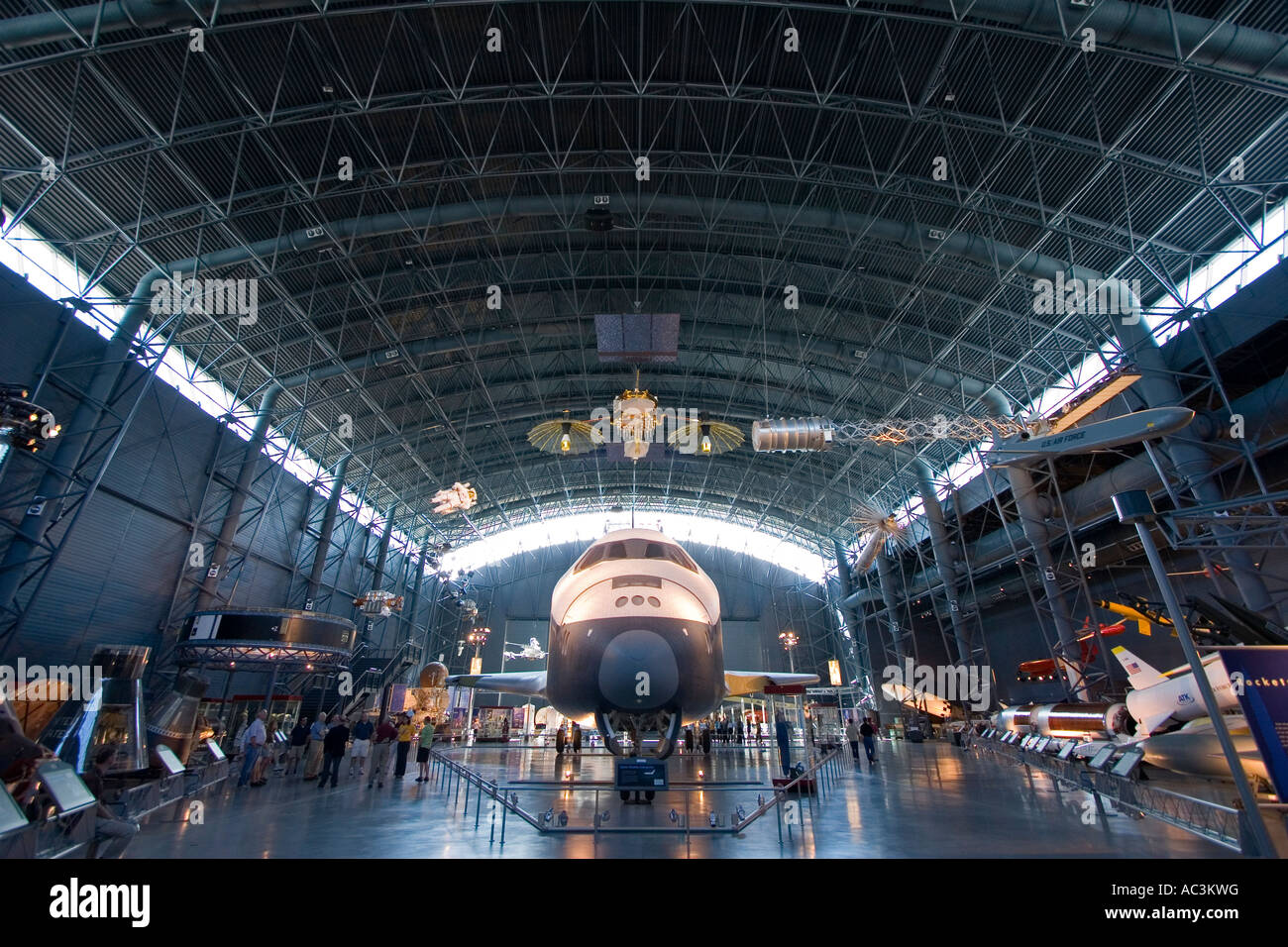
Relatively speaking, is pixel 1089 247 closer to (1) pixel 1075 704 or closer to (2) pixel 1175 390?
(2) pixel 1175 390

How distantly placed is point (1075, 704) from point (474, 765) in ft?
65.7

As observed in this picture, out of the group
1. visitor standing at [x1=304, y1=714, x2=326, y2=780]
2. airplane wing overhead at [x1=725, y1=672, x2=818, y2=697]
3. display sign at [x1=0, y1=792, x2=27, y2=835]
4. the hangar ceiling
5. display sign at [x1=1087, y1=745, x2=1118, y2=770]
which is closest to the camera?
display sign at [x1=0, y1=792, x2=27, y2=835]

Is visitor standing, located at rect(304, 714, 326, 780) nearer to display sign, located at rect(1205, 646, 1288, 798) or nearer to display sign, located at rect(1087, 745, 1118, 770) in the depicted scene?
display sign, located at rect(1087, 745, 1118, 770)

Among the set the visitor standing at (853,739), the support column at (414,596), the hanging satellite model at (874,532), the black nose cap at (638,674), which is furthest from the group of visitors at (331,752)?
the hanging satellite model at (874,532)

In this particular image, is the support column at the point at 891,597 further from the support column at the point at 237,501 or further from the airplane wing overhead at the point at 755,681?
the support column at the point at 237,501

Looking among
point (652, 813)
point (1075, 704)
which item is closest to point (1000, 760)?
point (1075, 704)

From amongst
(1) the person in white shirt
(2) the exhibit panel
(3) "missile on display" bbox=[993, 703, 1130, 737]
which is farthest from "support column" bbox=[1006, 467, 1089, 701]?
(1) the person in white shirt

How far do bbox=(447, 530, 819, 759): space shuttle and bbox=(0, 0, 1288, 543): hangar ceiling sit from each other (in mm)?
10003

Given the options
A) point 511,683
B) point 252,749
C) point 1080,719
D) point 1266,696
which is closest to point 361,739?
point 252,749

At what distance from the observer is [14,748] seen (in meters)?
6.25

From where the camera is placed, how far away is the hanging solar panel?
14664 millimetres

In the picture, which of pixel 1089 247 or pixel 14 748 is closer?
pixel 14 748

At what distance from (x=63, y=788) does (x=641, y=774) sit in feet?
19.3

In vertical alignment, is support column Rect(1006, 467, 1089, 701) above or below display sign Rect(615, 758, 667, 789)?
above
